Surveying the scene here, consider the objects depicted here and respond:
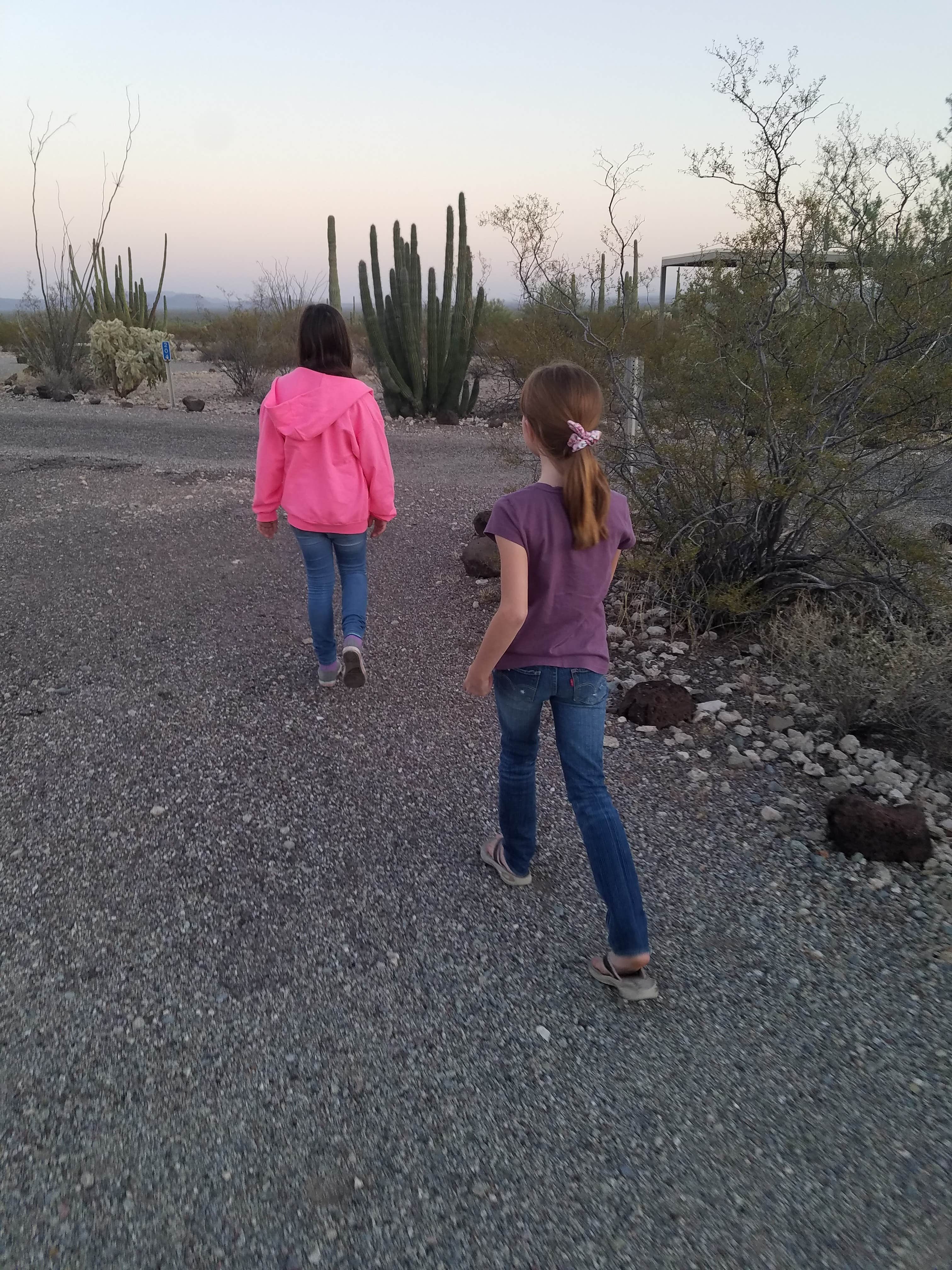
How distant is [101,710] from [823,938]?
3116 mm

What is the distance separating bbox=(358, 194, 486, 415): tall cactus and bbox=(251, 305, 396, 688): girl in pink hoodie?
10.7 m

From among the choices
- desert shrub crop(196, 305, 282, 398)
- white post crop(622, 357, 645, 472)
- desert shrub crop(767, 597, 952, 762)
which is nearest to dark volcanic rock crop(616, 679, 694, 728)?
desert shrub crop(767, 597, 952, 762)

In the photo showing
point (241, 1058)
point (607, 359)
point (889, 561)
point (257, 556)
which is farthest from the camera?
point (257, 556)

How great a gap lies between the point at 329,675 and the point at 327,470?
1012 millimetres

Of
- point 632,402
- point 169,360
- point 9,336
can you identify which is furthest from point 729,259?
point 9,336

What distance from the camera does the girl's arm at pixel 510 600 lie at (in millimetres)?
2141

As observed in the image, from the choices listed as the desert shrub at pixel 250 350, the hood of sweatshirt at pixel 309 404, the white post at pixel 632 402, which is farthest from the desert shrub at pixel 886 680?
the desert shrub at pixel 250 350

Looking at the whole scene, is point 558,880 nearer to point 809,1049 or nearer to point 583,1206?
point 809,1049

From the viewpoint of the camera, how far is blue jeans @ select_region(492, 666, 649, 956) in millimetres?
2275

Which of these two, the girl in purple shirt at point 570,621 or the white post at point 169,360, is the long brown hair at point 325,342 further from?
the white post at point 169,360

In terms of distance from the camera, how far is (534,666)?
2307 millimetres

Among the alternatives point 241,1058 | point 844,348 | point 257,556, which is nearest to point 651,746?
point 241,1058

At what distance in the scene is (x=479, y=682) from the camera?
2309 mm

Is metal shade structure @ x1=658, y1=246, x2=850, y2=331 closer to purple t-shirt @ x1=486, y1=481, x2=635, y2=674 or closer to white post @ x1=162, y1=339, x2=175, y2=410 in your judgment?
purple t-shirt @ x1=486, y1=481, x2=635, y2=674
